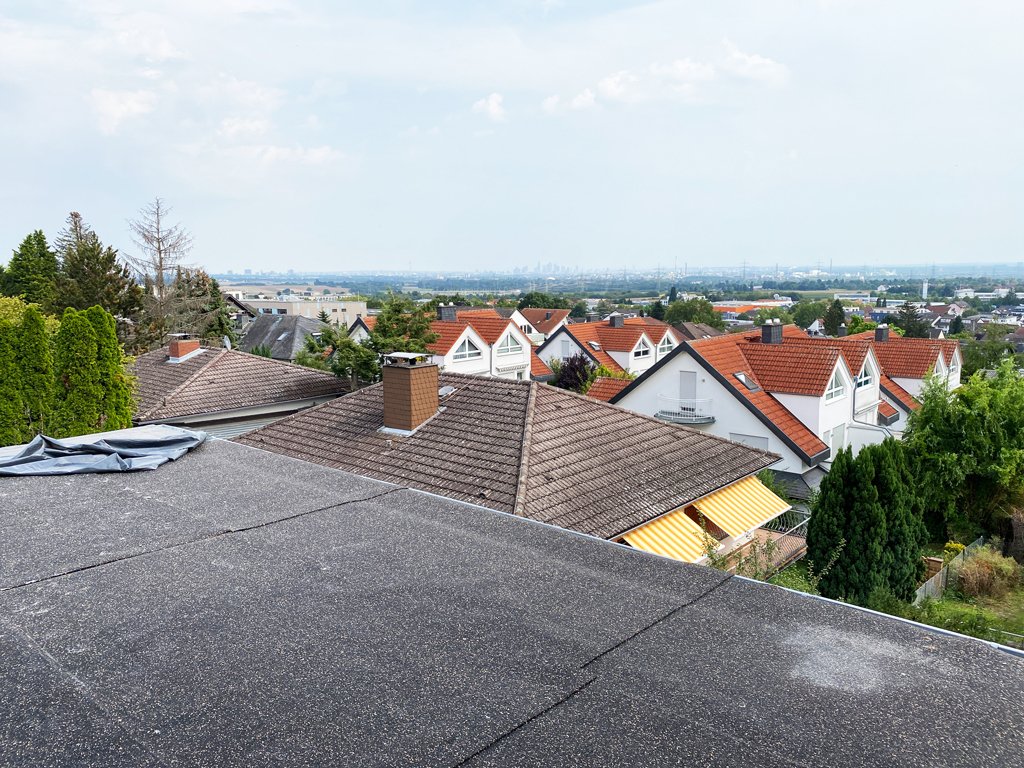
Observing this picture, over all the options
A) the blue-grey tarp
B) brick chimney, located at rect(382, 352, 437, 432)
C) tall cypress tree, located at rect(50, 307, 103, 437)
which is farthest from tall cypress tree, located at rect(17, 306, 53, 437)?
the blue-grey tarp

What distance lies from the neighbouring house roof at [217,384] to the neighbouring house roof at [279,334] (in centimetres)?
2471

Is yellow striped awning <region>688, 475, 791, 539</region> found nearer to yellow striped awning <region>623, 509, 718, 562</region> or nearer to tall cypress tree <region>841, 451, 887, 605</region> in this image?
yellow striped awning <region>623, 509, 718, 562</region>

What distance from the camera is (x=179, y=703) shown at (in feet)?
11.7

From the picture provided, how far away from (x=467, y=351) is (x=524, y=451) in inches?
1091

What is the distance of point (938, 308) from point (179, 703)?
193941 millimetres

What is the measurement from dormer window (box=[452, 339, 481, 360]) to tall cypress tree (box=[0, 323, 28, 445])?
1018 inches

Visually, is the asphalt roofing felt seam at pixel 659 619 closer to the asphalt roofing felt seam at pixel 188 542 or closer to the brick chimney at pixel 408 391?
the asphalt roofing felt seam at pixel 188 542

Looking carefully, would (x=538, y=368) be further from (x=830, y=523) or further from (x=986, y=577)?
(x=830, y=523)

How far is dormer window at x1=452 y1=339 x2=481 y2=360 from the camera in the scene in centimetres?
4119

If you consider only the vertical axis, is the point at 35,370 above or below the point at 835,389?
above

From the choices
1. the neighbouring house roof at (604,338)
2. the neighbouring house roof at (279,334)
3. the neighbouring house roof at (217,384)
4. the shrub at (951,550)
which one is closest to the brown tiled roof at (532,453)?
the neighbouring house roof at (217,384)

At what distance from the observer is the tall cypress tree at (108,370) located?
16656 millimetres

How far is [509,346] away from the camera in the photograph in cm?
4628

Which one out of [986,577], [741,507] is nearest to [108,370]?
[741,507]
